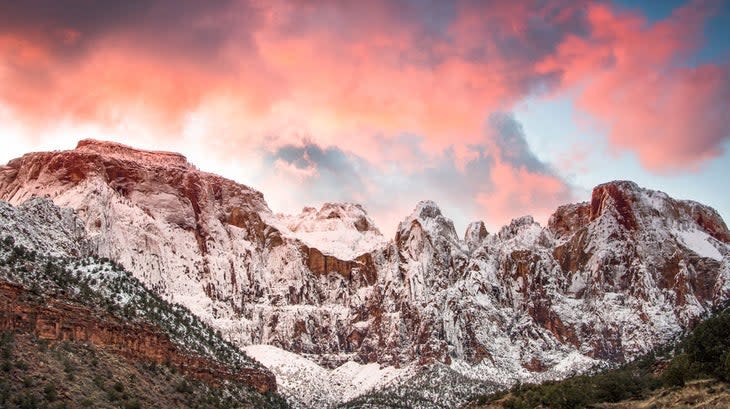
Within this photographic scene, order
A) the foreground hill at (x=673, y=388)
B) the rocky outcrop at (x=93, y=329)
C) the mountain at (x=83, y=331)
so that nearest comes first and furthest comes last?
the mountain at (x=83, y=331) < the rocky outcrop at (x=93, y=329) < the foreground hill at (x=673, y=388)

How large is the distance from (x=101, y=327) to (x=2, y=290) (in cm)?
1516

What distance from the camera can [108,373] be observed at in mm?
88500

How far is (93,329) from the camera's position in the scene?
94.6 meters

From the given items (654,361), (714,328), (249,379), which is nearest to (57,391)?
(249,379)

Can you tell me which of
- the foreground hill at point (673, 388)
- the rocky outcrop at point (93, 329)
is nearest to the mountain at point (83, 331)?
the rocky outcrop at point (93, 329)

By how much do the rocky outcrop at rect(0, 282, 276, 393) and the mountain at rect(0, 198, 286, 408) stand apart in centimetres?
13

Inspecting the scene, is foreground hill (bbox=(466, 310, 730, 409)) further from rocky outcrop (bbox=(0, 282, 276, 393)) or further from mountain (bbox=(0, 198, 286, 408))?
rocky outcrop (bbox=(0, 282, 276, 393))

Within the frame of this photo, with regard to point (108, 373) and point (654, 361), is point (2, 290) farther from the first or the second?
point (654, 361)

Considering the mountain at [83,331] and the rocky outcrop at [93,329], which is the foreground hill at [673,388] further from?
the rocky outcrop at [93,329]

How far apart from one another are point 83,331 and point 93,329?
Answer: 1898mm

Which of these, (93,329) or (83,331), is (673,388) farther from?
(83,331)

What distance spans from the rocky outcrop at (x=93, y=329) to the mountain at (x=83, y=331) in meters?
0.13

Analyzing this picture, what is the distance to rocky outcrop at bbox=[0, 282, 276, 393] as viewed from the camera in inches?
3319

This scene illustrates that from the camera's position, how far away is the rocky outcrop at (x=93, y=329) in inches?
3319
